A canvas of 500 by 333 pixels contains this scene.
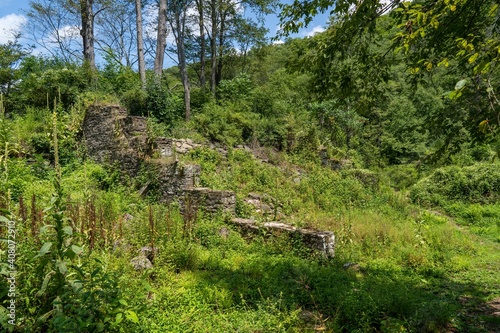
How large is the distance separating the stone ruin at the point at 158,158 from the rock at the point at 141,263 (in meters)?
2.69

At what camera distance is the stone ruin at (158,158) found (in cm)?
862

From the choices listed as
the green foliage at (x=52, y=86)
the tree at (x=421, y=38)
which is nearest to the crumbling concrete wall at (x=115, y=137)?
the green foliage at (x=52, y=86)

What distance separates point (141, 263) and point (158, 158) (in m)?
5.53

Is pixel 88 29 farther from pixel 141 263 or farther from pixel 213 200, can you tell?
pixel 141 263

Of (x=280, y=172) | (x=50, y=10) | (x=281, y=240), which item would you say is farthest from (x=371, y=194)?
(x=50, y=10)

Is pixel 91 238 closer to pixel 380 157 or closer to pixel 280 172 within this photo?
pixel 280 172

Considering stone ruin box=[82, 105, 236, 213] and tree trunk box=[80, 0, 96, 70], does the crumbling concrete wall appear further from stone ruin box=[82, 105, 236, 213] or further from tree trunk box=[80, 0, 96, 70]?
tree trunk box=[80, 0, 96, 70]

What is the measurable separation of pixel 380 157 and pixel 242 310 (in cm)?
1824

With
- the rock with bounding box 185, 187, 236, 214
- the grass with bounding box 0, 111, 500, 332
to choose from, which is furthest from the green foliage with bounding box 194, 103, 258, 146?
the rock with bounding box 185, 187, 236, 214

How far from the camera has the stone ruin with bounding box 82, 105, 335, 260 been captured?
8.62 meters

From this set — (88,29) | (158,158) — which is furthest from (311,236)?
(88,29)

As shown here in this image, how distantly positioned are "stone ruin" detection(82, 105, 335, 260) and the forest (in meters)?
0.06

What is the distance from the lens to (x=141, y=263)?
5.09m

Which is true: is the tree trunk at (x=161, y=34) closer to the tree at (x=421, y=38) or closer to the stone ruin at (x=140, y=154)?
the stone ruin at (x=140, y=154)
